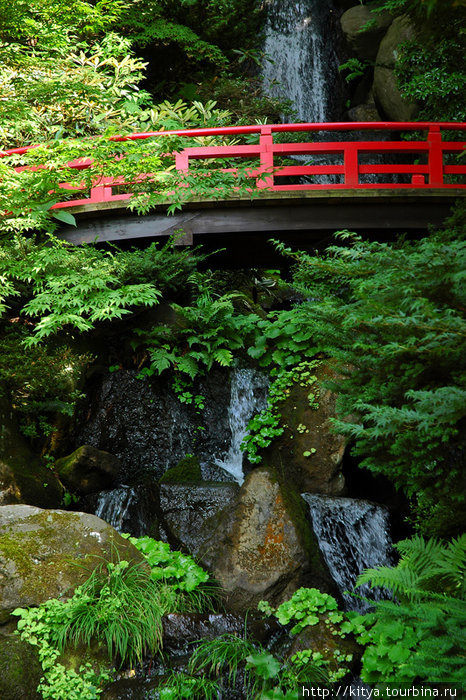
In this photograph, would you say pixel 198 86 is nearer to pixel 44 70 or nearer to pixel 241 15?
pixel 241 15

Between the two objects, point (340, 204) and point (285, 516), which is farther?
point (340, 204)

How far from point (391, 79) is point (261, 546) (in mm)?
12111

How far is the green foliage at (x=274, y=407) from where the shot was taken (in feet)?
24.2

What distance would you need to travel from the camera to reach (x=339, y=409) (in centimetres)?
459

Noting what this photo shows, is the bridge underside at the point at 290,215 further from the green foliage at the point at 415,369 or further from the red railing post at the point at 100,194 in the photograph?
the green foliage at the point at 415,369

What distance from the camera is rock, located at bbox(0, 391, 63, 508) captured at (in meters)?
6.54

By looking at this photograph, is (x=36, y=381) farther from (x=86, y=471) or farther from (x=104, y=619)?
(x=104, y=619)

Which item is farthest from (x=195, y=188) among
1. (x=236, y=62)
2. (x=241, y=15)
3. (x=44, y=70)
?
(x=241, y=15)

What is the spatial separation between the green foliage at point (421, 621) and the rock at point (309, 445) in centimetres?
218

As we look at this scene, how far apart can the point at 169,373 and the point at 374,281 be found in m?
4.87

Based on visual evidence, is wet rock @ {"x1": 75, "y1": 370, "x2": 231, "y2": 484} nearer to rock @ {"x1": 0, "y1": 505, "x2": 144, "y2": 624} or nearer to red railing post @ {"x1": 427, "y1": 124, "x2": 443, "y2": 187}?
rock @ {"x1": 0, "y1": 505, "x2": 144, "y2": 624}

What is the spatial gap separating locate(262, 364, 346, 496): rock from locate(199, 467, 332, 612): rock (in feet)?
2.73

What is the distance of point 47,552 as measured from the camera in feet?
16.5

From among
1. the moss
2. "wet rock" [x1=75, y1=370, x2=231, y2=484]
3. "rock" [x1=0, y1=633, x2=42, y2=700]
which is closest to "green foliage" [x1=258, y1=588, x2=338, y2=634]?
"rock" [x1=0, y1=633, x2=42, y2=700]
